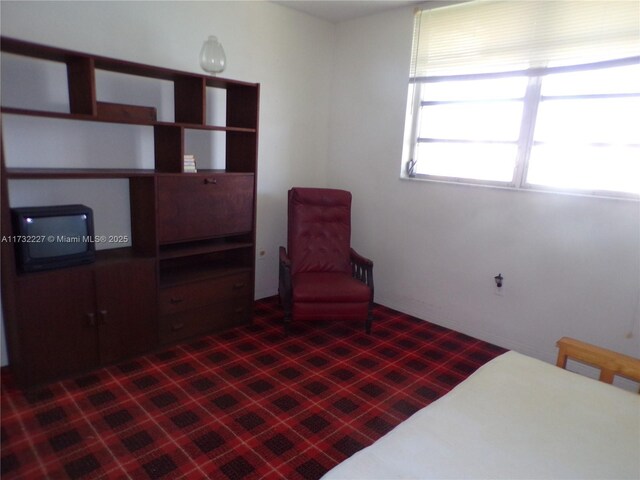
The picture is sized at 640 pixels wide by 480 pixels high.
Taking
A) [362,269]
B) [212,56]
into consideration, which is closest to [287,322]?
[362,269]

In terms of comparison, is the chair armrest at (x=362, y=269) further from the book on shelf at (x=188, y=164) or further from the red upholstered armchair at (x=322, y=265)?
the book on shelf at (x=188, y=164)

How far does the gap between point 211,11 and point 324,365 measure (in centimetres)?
268

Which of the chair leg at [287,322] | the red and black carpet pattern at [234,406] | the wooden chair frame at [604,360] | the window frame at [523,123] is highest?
the window frame at [523,123]

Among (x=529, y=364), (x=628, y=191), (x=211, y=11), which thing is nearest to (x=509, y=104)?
(x=628, y=191)

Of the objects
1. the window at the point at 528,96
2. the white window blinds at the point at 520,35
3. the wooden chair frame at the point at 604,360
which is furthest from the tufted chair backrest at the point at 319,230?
the wooden chair frame at the point at 604,360

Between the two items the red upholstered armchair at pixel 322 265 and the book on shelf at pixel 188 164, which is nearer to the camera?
the book on shelf at pixel 188 164

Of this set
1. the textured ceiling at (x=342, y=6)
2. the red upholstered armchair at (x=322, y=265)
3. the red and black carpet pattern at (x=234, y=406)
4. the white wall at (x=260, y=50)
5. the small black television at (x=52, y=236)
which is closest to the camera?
the red and black carpet pattern at (x=234, y=406)

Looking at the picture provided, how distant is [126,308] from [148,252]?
0.38 metres

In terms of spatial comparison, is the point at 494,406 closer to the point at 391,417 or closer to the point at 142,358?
the point at 391,417

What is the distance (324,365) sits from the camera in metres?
2.81

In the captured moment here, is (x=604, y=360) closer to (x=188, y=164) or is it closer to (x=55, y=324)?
Answer: (x=188, y=164)

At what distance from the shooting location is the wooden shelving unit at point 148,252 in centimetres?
225

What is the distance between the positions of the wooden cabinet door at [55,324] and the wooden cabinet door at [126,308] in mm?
61

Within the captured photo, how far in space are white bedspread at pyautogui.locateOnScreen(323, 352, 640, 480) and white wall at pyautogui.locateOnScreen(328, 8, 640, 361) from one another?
1230 millimetres
